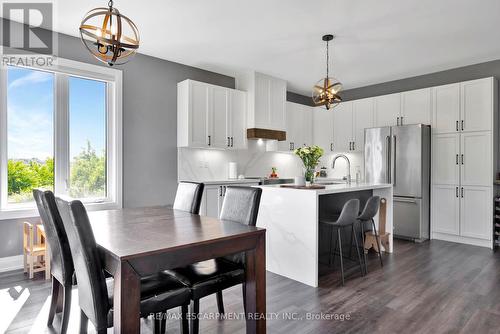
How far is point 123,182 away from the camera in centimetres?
412

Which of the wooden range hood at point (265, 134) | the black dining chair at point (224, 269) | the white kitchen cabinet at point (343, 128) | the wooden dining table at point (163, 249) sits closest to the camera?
the wooden dining table at point (163, 249)

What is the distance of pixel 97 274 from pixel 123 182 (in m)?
2.83

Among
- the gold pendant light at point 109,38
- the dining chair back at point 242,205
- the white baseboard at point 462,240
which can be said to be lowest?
the white baseboard at point 462,240

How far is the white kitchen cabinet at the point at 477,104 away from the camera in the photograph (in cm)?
433

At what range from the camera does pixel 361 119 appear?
227 inches

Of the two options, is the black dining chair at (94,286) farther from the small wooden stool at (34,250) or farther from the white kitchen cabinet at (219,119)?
the white kitchen cabinet at (219,119)

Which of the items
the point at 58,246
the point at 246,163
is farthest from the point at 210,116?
the point at 58,246

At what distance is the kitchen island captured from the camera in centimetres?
296

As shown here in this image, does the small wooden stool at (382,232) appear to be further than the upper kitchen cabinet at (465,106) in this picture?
No

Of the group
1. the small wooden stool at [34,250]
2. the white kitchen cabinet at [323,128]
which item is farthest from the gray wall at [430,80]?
the small wooden stool at [34,250]

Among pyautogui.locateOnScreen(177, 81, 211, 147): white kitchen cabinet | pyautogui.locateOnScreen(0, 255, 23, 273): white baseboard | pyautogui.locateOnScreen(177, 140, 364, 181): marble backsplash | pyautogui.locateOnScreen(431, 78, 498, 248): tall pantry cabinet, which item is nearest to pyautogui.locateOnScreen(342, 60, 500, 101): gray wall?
pyautogui.locateOnScreen(431, 78, 498, 248): tall pantry cabinet

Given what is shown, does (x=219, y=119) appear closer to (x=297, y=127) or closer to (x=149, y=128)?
(x=149, y=128)

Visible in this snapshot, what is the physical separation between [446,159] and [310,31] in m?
2.99

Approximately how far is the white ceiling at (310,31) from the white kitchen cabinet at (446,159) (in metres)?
1.16
